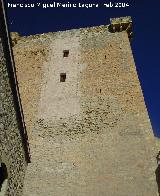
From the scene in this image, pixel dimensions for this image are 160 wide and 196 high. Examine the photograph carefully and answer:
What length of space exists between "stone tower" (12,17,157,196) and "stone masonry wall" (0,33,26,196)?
4.82 metres

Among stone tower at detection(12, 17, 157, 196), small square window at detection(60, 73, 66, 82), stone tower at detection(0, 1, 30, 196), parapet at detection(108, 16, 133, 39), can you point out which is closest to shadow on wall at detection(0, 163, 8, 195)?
stone tower at detection(0, 1, 30, 196)

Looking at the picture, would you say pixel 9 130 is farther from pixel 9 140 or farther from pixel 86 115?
pixel 86 115

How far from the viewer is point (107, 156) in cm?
1455

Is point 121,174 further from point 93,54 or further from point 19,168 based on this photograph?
point 93,54

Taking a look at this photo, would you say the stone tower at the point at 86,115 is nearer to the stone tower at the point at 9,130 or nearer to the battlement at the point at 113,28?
the battlement at the point at 113,28

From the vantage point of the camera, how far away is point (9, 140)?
356 inches

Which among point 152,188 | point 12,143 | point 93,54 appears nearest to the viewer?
point 12,143

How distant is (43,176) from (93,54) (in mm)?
7861

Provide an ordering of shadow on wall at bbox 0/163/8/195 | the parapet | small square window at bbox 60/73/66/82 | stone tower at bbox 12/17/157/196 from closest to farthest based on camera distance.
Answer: shadow on wall at bbox 0/163/8/195 → stone tower at bbox 12/17/157/196 → small square window at bbox 60/73/66/82 → the parapet

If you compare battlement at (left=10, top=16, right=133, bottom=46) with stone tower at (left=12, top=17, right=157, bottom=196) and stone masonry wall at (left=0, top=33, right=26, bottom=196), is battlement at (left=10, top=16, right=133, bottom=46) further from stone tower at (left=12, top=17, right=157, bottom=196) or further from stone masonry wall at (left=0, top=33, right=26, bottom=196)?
stone masonry wall at (left=0, top=33, right=26, bottom=196)

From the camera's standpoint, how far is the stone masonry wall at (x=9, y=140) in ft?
28.7

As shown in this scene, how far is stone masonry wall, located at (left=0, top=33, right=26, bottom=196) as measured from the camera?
874 centimetres

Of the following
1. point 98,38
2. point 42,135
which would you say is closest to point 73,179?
point 42,135

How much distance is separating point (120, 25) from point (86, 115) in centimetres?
687
